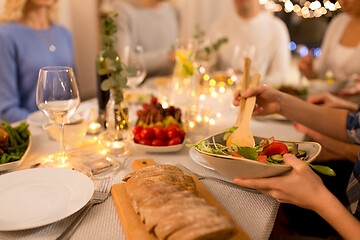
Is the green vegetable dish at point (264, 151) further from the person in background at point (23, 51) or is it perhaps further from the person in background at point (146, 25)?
the person in background at point (146, 25)

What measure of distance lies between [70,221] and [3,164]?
1.01 ft

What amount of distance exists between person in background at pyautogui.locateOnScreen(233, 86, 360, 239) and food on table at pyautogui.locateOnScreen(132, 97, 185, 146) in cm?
26

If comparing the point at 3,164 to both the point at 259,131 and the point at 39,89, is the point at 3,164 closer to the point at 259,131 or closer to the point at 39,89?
the point at 39,89

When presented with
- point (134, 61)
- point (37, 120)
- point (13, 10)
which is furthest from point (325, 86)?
point (13, 10)

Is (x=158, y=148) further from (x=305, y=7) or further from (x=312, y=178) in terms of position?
(x=305, y=7)

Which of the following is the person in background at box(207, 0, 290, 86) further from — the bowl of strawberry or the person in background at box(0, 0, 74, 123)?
the bowl of strawberry

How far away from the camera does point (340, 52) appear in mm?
2652

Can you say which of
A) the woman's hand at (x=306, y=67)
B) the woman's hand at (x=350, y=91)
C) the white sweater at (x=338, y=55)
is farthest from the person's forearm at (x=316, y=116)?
the white sweater at (x=338, y=55)

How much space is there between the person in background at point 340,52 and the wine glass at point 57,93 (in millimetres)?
2051

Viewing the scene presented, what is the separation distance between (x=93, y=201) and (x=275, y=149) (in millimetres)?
464

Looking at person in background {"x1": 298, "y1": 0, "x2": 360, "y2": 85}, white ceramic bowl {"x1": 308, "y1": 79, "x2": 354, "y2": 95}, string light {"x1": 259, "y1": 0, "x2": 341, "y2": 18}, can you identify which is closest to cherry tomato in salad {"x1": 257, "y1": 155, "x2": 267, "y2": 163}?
white ceramic bowl {"x1": 308, "y1": 79, "x2": 354, "y2": 95}

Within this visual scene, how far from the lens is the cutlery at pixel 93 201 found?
2.02ft

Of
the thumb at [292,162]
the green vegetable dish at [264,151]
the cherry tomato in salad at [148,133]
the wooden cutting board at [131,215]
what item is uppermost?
the thumb at [292,162]

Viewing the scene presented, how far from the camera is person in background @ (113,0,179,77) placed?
123 inches
